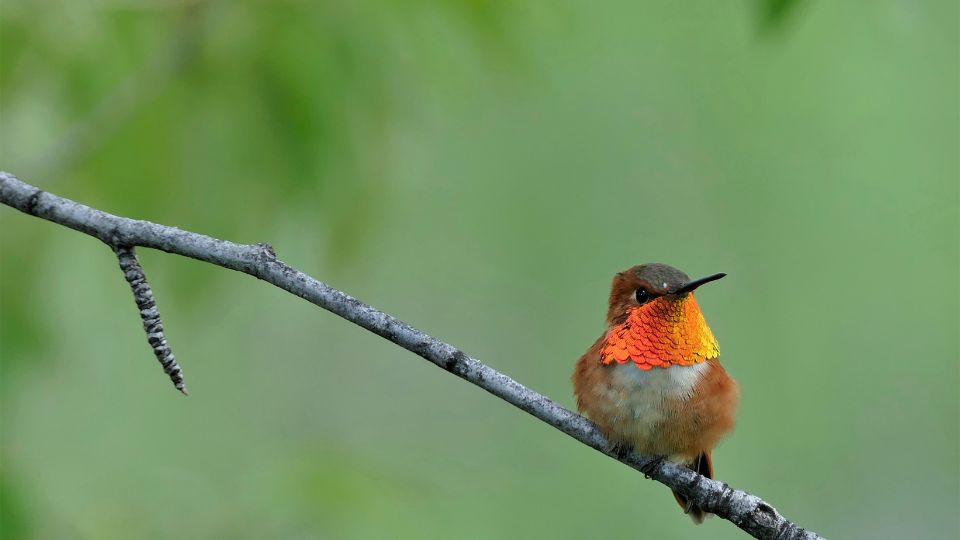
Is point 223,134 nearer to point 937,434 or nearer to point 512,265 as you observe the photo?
point 512,265

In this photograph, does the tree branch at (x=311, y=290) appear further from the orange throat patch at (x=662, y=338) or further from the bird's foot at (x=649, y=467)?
the orange throat patch at (x=662, y=338)

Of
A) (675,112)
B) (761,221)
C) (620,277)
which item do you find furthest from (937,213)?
(620,277)

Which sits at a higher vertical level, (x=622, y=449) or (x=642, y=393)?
(x=642, y=393)

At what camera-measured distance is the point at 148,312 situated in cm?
332

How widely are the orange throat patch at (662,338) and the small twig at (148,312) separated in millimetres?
2268

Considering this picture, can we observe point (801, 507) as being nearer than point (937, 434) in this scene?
Yes

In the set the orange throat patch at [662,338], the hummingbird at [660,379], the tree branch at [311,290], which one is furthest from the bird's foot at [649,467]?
the tree branch at [311,290]

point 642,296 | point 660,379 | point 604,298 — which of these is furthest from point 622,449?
point 604,298

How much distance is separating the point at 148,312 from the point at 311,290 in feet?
1.73

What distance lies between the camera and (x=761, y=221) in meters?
12.0

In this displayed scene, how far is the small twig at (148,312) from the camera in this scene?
3.21 metres

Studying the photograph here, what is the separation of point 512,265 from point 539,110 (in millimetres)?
1798

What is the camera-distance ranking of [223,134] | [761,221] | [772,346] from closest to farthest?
[223,134] → [772,346] → [761,221]

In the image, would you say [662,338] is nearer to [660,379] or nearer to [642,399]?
[660,379]
